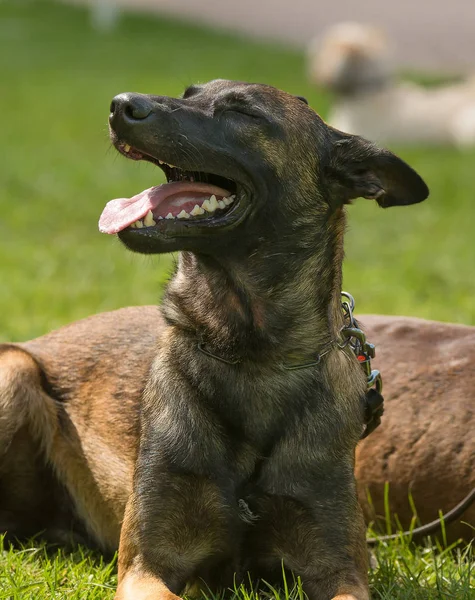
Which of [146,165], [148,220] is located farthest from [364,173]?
[146,165]

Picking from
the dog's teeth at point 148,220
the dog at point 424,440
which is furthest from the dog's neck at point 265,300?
the dog at point 424,440

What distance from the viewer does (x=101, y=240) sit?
9.73 metres

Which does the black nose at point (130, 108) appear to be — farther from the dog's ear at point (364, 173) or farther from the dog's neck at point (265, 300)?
the dog's ear at point (364, 173)

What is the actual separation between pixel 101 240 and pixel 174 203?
5.96 metres

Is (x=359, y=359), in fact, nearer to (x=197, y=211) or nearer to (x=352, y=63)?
(x=197, y=211)

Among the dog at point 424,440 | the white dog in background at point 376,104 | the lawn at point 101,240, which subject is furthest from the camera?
the white dog in background at point 376,104

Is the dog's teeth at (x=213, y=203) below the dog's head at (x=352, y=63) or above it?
below

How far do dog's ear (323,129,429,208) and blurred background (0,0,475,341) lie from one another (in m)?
1.93

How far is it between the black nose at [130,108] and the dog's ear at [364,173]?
77 cm

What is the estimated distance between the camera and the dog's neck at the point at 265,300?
403 cm

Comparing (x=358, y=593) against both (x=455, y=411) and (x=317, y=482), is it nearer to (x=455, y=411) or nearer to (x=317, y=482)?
(x=317, y=482)

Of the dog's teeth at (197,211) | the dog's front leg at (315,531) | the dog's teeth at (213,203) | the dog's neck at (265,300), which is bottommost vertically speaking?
Result: the dog's front leg at (315,531)

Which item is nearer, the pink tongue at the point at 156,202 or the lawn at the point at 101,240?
the pink tongue at the point at 156,202

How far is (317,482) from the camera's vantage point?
397 cm
